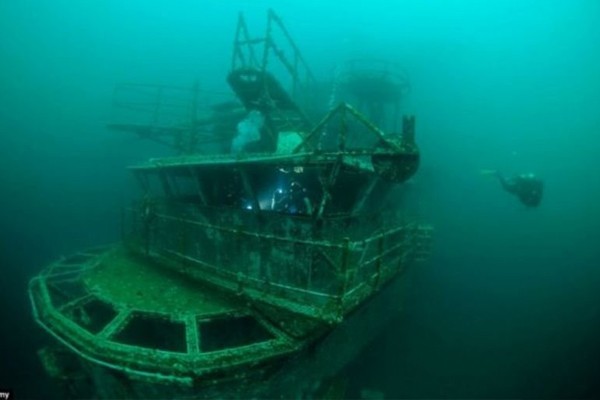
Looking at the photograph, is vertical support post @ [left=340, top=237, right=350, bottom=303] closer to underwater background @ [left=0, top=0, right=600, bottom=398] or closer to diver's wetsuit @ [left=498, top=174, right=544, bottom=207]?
underwater background @ [left=0, top=0, right=600, bottom=398]

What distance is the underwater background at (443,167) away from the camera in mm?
17500

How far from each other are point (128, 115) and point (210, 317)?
132ft

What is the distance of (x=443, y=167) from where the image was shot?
24234 millimetres

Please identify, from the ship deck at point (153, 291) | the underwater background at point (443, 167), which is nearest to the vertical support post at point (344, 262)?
the ship deck at point (153, 291)

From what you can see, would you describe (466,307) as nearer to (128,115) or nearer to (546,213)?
(546,213)

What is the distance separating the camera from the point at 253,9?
252 feet

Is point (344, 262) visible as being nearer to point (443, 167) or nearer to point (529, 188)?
point (529, 188)

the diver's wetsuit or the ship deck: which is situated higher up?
the diver's wetsuit

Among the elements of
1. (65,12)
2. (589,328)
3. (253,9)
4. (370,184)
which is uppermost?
(253,9)

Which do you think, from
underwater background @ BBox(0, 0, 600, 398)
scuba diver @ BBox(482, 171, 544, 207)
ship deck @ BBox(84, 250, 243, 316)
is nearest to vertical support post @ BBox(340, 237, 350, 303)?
ship deck @ BBox(84, 250, 243, 316)

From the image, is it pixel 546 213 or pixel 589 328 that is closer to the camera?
pixel 589 328

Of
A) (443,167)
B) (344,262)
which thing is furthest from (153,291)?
(443,167)

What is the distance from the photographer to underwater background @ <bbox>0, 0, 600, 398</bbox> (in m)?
17.5

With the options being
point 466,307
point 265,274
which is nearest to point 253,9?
point 466,307
